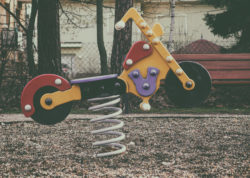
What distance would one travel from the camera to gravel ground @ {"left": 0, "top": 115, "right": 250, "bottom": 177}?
10.2 feet

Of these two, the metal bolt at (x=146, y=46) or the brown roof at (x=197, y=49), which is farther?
the brown roof at (x=197, y=49)

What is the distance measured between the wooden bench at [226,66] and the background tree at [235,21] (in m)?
3.39

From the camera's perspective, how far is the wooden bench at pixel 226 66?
242 inches

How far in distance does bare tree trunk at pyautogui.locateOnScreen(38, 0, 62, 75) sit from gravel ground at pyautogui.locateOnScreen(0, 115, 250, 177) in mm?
1667

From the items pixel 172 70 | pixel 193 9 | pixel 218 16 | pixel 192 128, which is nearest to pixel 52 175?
pixel 172 70

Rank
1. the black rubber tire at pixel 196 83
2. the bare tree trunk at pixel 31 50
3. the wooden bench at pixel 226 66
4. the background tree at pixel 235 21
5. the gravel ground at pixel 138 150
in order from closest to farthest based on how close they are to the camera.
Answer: the gravel ground at pixel 138 150 → the black rubber tire at pixel 196 83 → the wooden bench at pixel 226 66 → the bare tree trunk at pixel 31 50 → the background tree at pixel 235 21

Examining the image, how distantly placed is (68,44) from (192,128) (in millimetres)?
20416

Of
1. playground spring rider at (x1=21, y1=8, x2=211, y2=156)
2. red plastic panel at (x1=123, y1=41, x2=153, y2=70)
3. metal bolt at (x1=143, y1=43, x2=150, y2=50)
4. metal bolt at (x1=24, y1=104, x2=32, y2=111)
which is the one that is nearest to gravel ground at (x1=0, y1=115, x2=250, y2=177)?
playground spring rider at (x1=21, y1=8, x2=211, y2=156)

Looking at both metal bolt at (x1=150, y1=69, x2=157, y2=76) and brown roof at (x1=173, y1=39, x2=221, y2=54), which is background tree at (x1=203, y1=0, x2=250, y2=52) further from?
metal bolt at (x1=150, y1=69, x2=157, y2=76)

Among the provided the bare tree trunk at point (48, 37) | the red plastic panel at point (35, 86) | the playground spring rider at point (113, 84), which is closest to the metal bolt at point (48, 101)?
the playground spring rider at point (113, 84)

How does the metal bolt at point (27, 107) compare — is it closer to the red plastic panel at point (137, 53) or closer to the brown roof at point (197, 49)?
the red plastic panel at point (137, 53)

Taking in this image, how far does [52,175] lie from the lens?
2.97m

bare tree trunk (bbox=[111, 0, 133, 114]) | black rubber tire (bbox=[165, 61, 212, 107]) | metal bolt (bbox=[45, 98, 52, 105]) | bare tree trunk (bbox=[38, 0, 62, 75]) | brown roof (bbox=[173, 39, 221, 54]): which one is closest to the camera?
metal bolt (bbox=[45, 98, 52, 105])

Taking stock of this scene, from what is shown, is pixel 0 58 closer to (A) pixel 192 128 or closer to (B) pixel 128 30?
(B) pixel 128 30
